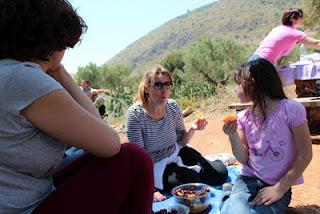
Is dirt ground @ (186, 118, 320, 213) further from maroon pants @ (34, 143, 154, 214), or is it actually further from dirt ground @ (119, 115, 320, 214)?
maroon pants @ (34, 143, 154, 214)

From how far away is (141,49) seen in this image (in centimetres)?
9525

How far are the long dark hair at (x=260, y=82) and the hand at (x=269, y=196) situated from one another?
1.49 feet

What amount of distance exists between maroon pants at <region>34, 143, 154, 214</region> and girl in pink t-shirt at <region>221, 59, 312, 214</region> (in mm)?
1052

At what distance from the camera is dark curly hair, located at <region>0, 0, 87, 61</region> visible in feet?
4.91

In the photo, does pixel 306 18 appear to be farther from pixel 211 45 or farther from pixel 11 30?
pixel 11 30

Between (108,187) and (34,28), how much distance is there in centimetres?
66

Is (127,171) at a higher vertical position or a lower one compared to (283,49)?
higher

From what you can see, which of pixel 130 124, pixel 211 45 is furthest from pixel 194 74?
pixel 130 124

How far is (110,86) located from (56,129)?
138 feet

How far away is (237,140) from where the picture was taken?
2.79 m

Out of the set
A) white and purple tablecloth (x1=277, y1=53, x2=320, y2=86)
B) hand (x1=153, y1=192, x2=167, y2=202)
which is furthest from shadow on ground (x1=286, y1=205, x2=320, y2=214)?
white and purple tablecloth (x1=277, y1=53, x2=320, y2=86)

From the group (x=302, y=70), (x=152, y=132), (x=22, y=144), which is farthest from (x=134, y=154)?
(x=302, y=70)

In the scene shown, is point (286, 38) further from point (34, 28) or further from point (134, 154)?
point (34, 28)

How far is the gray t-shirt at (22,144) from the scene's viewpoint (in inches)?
57.3
